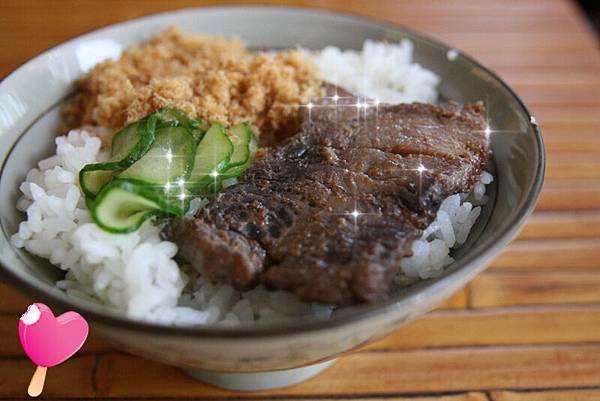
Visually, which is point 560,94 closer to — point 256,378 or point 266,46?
point 266,46

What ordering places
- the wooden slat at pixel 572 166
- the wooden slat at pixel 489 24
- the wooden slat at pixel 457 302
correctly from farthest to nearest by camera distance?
the wooden slat at pixel 489 24 < the wooden slat at pixel 572 166 < the wooden slat at pixel 457 302

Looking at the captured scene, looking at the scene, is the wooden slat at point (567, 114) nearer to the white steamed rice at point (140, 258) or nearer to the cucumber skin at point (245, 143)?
the white steamed rice at point (140, 258)

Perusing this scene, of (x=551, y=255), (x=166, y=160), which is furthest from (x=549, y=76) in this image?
(x=166, y=160)

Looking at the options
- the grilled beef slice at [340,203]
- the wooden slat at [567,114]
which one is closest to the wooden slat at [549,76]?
the wooden slat at [567,114]

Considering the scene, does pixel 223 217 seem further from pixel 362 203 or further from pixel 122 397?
pixel 122 397

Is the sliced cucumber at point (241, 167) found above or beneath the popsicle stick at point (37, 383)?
above

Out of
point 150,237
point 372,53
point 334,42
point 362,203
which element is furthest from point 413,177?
point 334,42

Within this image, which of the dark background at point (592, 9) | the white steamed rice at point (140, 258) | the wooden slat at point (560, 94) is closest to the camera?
the white steamed rice at point (140, 258)
